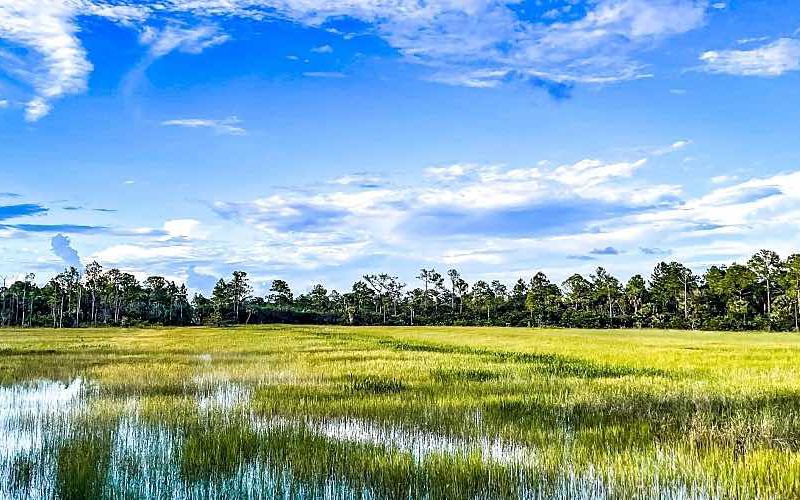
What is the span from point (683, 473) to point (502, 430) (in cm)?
287

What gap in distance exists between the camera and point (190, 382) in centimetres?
1563

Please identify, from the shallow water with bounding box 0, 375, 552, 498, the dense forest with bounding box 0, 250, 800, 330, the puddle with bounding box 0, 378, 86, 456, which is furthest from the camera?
the dense forest with bounding box 0, 250, 800, 330

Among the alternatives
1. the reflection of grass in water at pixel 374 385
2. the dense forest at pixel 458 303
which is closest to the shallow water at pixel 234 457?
the reflection of grass in water at pixel 374 385

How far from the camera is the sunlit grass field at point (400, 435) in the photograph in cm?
673

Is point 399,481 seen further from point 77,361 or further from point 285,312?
point 285,312

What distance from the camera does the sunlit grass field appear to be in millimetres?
6734

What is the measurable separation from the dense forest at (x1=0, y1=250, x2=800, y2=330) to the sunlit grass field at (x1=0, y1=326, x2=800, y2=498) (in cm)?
7273

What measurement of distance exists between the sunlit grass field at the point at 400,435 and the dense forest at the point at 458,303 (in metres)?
72.7

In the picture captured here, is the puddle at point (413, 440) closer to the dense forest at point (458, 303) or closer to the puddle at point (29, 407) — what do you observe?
the puddle at point (29, 407)

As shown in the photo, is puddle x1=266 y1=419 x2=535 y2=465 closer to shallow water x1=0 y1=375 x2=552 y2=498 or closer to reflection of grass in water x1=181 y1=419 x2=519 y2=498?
shallow water x1=0 y1=375 x2=552 y2=498

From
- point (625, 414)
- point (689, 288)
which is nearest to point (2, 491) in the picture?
point (625, 414)

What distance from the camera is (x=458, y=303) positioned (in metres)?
116

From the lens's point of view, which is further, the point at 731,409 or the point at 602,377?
the point at 602,377

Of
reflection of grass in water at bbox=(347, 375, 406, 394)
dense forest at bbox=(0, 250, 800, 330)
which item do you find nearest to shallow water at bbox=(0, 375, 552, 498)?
reflection of grass in water at bbox=(347, 375, 406, 394)
